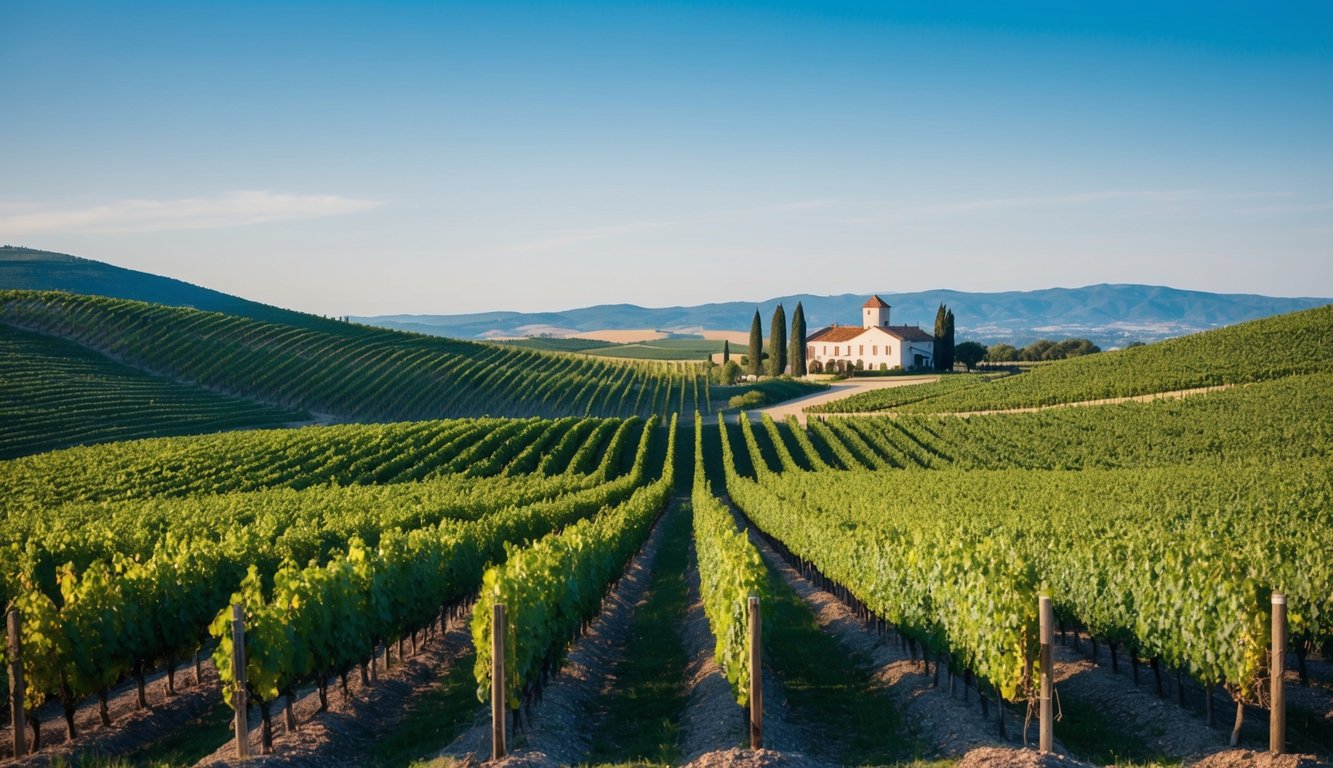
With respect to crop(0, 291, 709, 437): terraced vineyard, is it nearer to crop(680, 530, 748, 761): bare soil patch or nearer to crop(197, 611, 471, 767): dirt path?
crop(197, 611, 471, 767): dirt path

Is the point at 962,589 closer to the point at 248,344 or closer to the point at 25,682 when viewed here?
the point at 25,682

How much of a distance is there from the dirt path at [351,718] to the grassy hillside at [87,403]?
156 feet

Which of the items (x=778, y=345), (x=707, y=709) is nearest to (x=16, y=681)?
(x=707, y=709)

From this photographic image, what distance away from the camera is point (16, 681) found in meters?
10.1

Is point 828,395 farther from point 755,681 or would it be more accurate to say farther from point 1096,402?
point 755,681

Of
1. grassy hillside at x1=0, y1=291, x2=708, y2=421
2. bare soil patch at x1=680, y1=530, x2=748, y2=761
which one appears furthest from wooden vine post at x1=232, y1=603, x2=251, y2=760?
grassy hillside at x1=0, y1=291, x2=708, y2=421

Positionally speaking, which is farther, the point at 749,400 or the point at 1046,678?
the point at 749,400

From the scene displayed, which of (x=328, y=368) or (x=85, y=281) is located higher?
(x=85, y=281)

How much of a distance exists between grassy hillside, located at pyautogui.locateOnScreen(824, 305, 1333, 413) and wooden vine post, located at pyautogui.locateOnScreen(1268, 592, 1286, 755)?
199ft

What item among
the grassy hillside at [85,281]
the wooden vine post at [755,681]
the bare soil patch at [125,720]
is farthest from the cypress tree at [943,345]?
the grassy hillside at [85,281]

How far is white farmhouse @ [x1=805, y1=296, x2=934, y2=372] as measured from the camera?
114000 mm

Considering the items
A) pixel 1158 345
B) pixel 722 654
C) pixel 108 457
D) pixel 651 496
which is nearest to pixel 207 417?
pixel 108 457

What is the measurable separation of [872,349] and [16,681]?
4472 inches

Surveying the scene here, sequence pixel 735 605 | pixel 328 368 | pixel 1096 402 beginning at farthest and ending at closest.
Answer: pixel 328 368, pixel 1096 402, pixel 735 605
